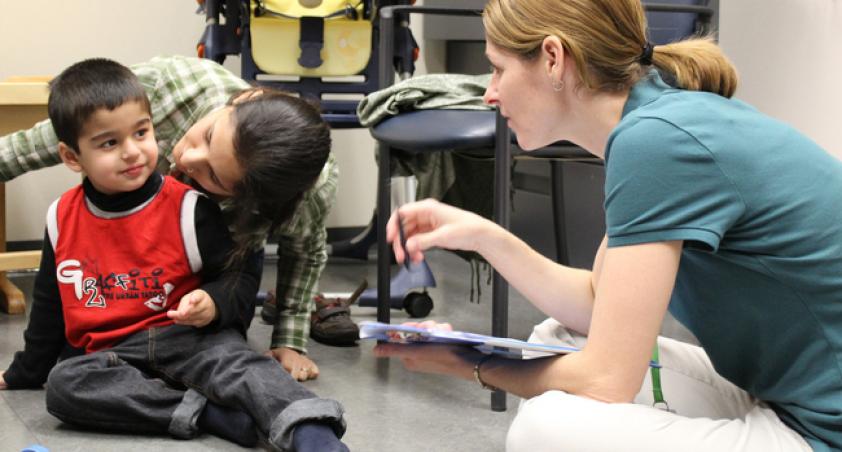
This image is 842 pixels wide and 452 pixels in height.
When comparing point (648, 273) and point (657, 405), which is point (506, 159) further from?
point (648, 273)

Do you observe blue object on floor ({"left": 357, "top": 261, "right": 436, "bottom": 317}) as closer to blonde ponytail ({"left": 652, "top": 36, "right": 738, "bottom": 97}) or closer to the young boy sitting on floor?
the young boy sitting on floor

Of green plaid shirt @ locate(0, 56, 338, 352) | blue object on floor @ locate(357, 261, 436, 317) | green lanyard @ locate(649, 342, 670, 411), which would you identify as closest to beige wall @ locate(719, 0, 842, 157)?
blue object on floor @ locate(357, 261, 436, 317)

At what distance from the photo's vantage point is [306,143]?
5.58 ft

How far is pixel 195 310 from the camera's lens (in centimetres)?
164

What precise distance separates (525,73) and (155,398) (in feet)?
2.77

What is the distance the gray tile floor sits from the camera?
5.16 feet

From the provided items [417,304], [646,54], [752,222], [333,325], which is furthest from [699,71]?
[417,304]

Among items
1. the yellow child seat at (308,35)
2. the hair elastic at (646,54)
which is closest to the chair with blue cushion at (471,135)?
the yellow child seat at (308,35)

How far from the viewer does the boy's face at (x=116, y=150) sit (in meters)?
1.69

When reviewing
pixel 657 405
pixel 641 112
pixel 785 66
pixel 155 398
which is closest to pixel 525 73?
pixel 641 112

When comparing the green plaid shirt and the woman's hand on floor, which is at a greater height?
the green plaid shirt

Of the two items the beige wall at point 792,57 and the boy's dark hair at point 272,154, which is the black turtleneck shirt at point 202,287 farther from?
the beige wall at point 792,57

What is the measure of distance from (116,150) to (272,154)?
→ 10.5 inches

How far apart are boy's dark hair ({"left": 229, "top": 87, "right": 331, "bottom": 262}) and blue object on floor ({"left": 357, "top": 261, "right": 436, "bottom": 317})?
71 cm
